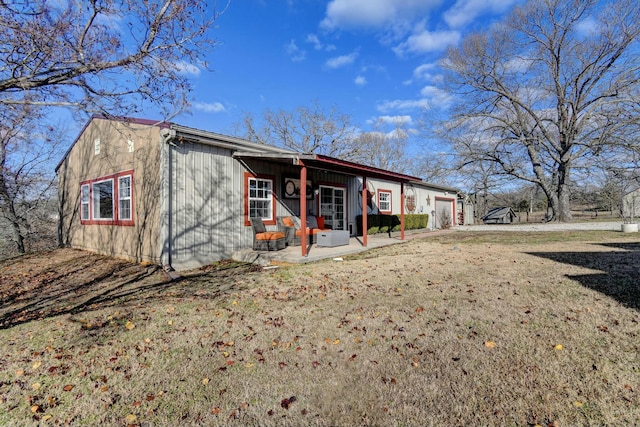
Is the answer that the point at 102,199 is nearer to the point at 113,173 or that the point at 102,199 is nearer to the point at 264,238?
the point at 113,173

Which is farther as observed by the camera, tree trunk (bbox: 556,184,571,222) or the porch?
tree trunk (bbox: 556,184,571,222)

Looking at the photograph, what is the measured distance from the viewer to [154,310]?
464 centimetres

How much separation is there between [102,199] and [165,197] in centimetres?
458

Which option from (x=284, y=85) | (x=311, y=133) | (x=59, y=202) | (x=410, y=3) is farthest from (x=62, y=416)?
(x=311, y=133)

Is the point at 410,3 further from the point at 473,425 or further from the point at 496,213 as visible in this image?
the point at 496,213

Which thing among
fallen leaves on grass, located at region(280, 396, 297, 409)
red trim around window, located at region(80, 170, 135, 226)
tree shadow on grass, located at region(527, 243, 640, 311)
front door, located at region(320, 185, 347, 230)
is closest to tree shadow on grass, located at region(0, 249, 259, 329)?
red trim around window, located at region(80, 170, 135, 226)

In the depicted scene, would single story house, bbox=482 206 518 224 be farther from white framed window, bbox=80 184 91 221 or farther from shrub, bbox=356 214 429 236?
white framed window, bbox=80 184 91 221

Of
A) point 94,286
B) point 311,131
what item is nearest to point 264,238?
point 94,286

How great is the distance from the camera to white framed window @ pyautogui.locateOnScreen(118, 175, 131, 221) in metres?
8.98

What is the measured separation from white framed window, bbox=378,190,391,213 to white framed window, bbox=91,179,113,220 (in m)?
10.9

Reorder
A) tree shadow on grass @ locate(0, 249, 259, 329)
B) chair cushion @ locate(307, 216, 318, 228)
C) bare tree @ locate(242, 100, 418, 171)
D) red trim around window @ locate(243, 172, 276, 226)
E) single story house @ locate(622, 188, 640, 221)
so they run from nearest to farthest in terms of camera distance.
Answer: tree shadow on grass @ locate(0, 249, 259, 329) < red trim around window @ locate(243, 172, 276, 226) < chair cushion @ locate(307, 216, 318, 228) < single story house @ locate(622, 188, 640, 221) < bare tree @ locate(242, 100, 418, 171)

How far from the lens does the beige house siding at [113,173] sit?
7.96 m

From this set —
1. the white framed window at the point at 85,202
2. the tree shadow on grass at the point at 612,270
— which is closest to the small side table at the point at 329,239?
the tree shadow on grass at the point at 612,270

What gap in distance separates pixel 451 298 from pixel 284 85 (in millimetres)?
15823
